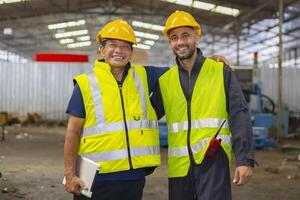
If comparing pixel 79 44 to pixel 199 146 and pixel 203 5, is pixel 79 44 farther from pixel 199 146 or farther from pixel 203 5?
pixel 199 146

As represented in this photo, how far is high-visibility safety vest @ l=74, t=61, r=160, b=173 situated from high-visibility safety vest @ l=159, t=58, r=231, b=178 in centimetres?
18

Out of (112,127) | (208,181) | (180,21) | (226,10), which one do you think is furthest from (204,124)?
(226,10)

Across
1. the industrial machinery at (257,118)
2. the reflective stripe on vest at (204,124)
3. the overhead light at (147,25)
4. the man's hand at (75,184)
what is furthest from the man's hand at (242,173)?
the overhead light at (147,25)

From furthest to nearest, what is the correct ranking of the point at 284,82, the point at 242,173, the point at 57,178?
the point at 284,82, the point at 57,178, the point at 242,173

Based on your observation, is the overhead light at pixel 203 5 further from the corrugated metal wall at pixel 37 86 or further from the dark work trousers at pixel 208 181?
the dark work trousers at pixel 208 181

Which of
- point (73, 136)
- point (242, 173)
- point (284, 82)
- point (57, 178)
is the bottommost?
point (57, 178)

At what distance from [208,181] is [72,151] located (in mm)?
871

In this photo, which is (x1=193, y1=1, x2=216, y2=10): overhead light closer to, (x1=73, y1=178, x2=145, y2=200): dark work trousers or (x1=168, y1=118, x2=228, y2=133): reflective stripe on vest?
(x1=168, y1=118, x2=228, y2=133): reflective stripe on vest

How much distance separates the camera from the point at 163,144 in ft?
38.6

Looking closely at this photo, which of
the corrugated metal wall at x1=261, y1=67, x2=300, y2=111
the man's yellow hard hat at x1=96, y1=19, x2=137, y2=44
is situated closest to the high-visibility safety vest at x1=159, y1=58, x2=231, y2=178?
the man's yellow hard hat at x1=96, y1=19, x2=137, y2=44

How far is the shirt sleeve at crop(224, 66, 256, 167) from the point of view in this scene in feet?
8.84

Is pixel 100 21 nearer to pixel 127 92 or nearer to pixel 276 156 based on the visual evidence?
pixel 276 156

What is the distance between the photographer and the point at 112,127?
273cm

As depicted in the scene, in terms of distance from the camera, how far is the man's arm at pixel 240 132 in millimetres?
2672
